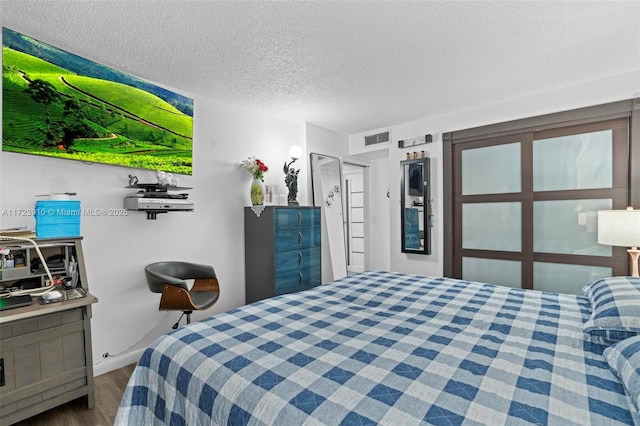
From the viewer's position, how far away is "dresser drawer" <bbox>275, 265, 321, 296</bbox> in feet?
11.4

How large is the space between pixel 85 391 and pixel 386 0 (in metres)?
3.17

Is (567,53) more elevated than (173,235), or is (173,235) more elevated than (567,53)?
(567,53)

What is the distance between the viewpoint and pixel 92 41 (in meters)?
2.26

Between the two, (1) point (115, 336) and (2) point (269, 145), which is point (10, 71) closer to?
(1) point (115, 336)

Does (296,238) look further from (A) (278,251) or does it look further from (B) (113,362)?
(B) (113,362)

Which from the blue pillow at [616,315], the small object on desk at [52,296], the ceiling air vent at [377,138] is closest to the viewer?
the blue pillow at [616,315]

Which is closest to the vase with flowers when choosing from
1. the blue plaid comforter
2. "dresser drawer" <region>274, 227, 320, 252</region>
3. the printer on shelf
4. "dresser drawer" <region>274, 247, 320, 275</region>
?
"dresser drawer" <region>274, 227, 320, 252</region>

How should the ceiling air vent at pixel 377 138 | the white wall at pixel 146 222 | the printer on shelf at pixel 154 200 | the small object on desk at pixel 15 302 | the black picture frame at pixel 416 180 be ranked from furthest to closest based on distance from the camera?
the ceiling air vent at pixel 377 138, the black picture frame at pixel 416 180, the printer on shelf at pixel 154 200, the white wall at pixel 146 222, the small object on desk at pixel 15 302

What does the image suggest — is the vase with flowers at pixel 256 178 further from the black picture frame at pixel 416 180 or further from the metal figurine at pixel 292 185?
the black picture frame at pixel 416 180

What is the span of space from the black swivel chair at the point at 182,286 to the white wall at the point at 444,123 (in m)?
2.77

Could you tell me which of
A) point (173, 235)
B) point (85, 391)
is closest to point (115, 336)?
point (85, 391)

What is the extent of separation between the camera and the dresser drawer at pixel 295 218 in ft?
11.4

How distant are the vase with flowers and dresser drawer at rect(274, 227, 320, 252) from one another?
1.47 ft

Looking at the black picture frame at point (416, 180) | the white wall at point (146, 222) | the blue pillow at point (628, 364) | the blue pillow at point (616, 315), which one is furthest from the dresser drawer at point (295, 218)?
the blue pillow at point (628, 364)
